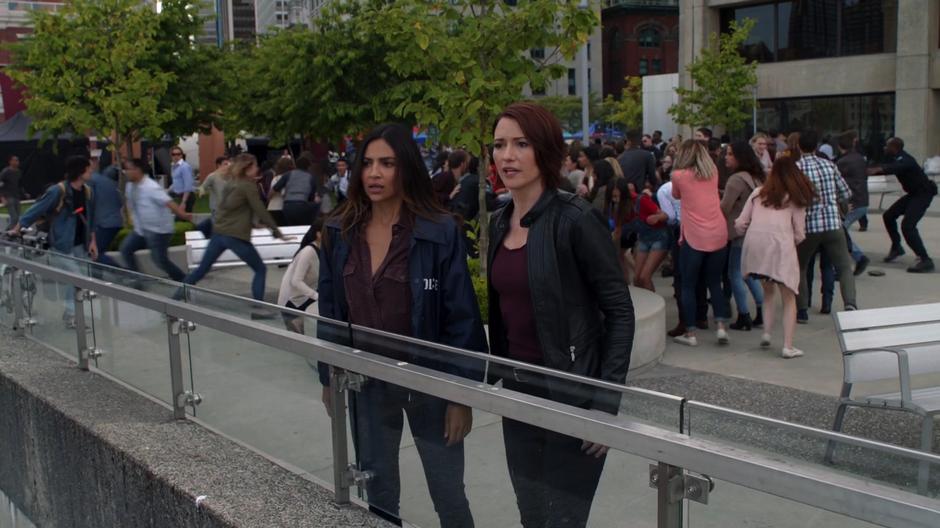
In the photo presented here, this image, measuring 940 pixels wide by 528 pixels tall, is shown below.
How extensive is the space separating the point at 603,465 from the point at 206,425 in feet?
8.23

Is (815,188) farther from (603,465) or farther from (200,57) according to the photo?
(200,57)

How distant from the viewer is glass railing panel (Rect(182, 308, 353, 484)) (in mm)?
3674

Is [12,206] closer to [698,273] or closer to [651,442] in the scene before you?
[698,273]

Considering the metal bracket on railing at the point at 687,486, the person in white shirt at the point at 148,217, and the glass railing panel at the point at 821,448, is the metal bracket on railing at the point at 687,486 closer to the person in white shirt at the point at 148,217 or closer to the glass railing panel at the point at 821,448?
the glass railing panel at the point at 821,448

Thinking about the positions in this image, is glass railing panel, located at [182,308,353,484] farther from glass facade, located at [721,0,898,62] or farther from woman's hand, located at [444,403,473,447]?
glass facade, located at [721,0,898,62]

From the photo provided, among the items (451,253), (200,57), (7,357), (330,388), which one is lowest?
(7,357)

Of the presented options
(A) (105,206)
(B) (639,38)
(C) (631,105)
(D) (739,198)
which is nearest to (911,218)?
(D) (739,198)

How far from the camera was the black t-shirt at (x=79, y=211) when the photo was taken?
11.3 meters

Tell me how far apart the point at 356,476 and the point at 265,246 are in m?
12.0

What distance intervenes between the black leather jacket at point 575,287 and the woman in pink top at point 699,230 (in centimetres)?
580

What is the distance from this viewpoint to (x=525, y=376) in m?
2.89

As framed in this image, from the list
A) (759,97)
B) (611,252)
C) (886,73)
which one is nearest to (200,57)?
(759,97)

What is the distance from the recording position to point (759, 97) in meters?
37.8

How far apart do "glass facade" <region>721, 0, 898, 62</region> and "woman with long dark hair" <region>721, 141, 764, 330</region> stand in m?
27.5
